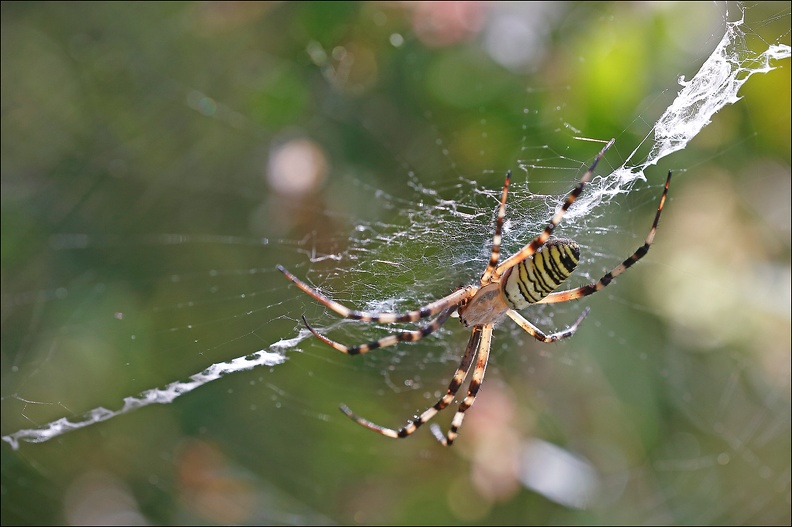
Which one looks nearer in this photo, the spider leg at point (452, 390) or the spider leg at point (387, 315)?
the spider leg at point (387, 315)

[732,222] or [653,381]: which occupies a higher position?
A: [732,222]

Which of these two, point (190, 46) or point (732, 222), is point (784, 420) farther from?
point (190, 46)

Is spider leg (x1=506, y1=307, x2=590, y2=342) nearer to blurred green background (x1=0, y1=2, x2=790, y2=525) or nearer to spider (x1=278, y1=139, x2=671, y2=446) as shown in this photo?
spider (x1=278, y1=139, x2=671, y2=446)

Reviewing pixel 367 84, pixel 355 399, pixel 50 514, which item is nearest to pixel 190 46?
pixel 367 84

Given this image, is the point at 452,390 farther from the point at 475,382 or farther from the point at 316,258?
the point at 316,258

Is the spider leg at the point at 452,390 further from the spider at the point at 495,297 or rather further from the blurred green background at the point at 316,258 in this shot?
the blurred green background at the point at 316,258

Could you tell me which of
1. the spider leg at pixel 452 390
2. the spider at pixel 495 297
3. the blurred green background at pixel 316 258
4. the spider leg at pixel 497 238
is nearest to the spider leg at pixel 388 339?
the spider at pixel 495 297
